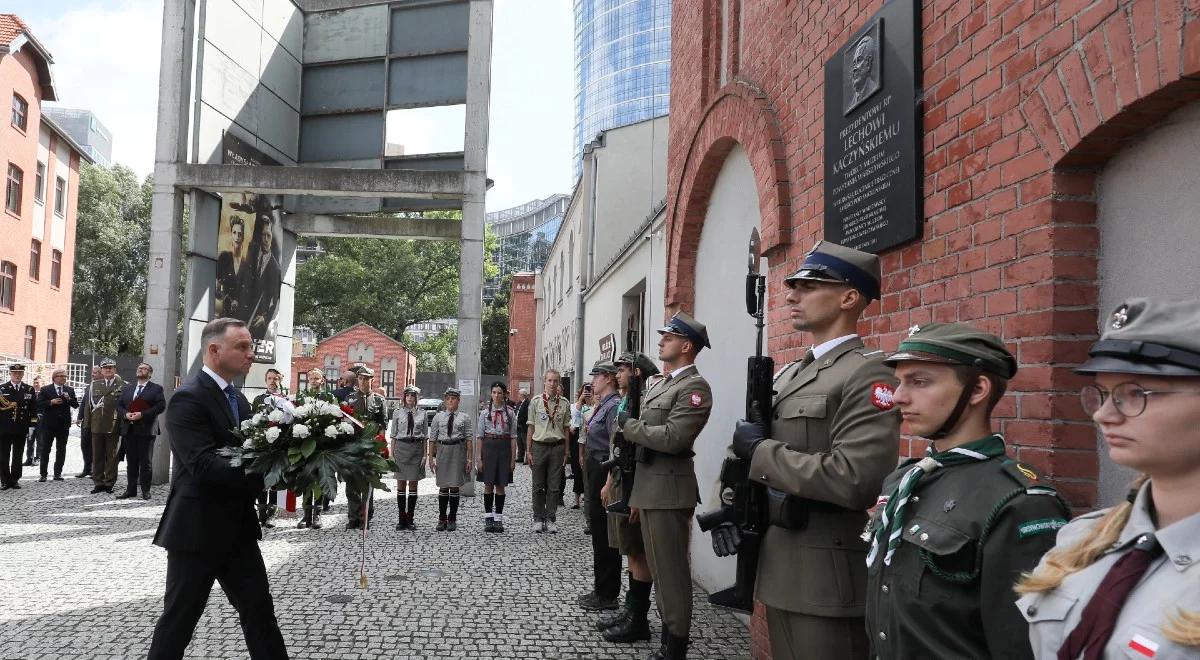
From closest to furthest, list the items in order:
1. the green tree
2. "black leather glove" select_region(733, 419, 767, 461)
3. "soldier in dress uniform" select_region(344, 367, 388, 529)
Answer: "black leather glove" select_region(733, 419, 767, 461) < "soldier in dress uniform" select_region(344, 367, 388, 529) < the green tree

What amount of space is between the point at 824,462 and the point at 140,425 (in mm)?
11644

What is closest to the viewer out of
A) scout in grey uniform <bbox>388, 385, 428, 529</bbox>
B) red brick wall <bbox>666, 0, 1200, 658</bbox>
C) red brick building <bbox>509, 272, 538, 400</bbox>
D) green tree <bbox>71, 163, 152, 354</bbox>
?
red brick wall <bbox>666, 0, 1200, 658</bbox>

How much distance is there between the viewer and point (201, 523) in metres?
3.81

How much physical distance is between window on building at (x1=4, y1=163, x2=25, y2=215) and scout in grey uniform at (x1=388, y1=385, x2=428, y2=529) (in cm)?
2394

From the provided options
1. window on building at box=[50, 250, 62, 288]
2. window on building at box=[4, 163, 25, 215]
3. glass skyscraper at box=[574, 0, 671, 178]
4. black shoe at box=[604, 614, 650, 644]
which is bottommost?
black shoe at box=[604, 614, 650, 644]

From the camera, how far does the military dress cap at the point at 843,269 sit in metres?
3.13

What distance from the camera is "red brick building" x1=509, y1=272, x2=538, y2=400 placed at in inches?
1580

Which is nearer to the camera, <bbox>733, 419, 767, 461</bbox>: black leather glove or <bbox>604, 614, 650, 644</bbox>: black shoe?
<bbox>733, 419, 767, 461</bbox>: black leather glove

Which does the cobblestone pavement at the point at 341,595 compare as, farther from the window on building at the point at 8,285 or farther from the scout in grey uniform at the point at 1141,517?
the window on building at the point at 8,285

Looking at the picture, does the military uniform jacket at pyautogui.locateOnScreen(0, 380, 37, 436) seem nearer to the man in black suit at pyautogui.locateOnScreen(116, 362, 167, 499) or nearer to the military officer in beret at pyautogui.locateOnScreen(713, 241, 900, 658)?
the man in black suit at pyautogui.locateOnScreen(116, 362, 167, 499)

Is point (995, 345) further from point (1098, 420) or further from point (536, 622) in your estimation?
point (536, 622)

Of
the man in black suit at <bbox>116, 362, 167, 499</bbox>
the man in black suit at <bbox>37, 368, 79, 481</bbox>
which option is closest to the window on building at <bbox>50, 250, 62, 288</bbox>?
the man in black suit at <bbox>37, 368, 79, 481</bbox>

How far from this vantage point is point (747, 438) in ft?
10.3

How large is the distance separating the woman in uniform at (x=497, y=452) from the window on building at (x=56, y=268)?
28.6 metres
